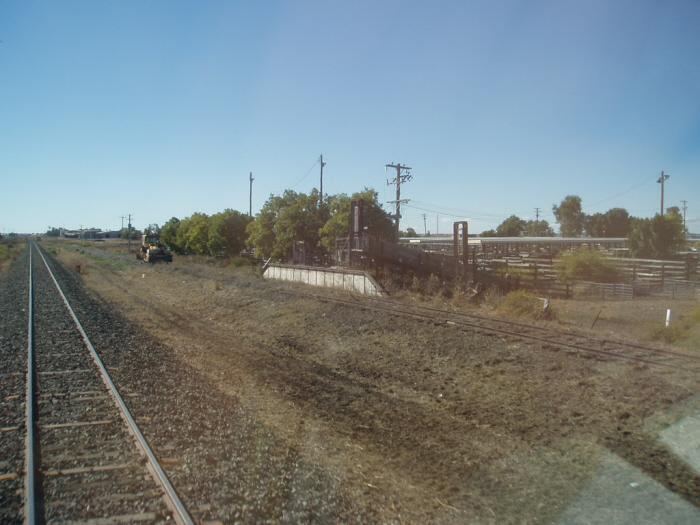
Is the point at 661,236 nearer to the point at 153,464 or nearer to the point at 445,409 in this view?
the point at 445,409

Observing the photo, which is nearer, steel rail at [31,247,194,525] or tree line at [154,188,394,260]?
steel rail at [31,247,194,525]

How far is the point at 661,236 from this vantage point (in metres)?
40.9

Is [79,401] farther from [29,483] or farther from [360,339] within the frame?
[360,339]

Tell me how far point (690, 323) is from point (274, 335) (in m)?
11.9

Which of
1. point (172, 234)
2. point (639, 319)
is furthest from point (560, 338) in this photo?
point (172, 234)

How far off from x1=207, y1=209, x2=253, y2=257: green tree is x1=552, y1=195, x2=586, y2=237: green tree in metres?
65.1

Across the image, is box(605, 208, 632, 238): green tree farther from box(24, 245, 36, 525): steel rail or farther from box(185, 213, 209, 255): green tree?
box(24, 245, 36, 525): steel rail

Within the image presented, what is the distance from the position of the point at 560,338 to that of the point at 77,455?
9.40 metres

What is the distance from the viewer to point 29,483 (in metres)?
5.04

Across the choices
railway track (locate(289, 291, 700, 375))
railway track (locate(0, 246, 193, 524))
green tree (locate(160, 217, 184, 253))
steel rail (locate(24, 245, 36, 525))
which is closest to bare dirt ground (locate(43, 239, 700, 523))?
railway track (locate(289, 291, 700, 375))

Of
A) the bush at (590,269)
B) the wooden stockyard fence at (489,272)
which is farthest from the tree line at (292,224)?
the bush at (590,269)

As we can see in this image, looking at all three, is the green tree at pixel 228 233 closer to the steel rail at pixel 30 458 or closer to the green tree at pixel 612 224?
the steel rail at pixel 30 458

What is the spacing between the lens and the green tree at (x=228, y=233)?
49.3 meters

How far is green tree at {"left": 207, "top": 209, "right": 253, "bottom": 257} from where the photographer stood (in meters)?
49.3
